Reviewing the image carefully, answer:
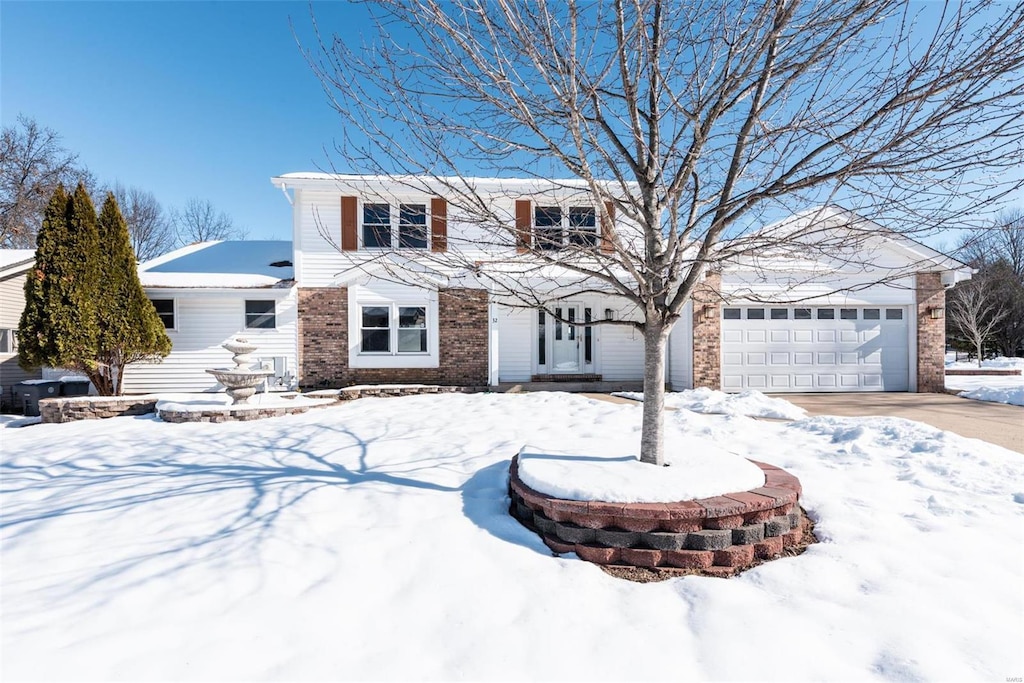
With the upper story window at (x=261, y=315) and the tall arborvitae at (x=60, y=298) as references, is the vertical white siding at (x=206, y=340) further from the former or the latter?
the tall arborvitae at (x=60, y=298)

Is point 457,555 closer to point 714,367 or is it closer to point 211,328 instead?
point 714,367

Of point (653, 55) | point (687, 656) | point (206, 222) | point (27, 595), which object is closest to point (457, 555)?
point (687, 656)

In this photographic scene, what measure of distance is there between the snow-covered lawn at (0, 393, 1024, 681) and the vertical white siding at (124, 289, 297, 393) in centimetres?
623

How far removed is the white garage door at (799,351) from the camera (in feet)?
34.1

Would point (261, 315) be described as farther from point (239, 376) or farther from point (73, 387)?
point (73, 387)

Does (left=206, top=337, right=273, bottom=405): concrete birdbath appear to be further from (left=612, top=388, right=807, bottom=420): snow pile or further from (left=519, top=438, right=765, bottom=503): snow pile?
(left=612, top=388, right=807, bottom=420): snow pile

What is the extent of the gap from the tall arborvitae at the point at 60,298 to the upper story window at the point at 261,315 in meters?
2.76

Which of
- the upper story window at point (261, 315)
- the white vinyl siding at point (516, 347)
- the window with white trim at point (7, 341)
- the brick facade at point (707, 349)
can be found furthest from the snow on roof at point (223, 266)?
the brick facade at point (707, 349)

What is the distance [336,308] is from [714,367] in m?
9.05

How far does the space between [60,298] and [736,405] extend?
1292 cm

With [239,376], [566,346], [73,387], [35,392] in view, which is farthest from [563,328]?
[35,392]

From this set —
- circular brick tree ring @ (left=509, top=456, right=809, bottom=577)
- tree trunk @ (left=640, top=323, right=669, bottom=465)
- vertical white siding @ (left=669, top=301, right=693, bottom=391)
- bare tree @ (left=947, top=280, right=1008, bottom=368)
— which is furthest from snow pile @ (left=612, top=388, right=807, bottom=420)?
bare tree @ (left=947, top=280, right=1008, bottom=368)

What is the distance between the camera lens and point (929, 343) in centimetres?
1047

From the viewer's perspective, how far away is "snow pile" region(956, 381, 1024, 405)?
29.7 ft
